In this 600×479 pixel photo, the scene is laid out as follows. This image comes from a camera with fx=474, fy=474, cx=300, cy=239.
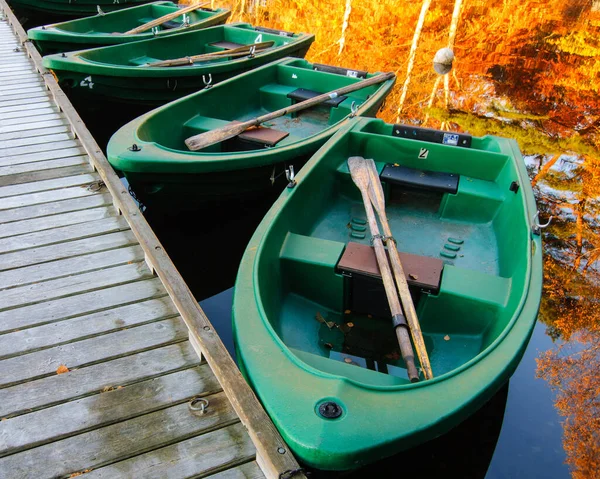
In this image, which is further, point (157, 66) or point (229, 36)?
point (229, 36)

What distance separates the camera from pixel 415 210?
15.6 feet

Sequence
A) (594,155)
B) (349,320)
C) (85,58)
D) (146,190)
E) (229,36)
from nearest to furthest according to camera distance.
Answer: (349,320) → (146,190) → (85,58) → (594,155) → (229,36)

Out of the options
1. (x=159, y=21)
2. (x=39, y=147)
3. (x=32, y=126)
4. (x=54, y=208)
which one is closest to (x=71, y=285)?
(x=54, y=208)

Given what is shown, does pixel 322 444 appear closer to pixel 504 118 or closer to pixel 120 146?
pixel 120 146

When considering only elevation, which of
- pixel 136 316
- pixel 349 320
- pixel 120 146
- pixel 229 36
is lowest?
pixel 349 320

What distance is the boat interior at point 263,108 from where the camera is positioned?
5.36 metres

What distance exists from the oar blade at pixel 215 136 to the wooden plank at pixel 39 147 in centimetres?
111

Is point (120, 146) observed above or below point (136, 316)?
above

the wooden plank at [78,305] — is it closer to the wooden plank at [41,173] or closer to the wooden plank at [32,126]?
the wooden plank at [41,173]

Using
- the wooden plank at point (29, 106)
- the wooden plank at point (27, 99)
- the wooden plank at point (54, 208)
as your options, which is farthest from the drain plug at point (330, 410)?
the wooden plank at point (27, 99)

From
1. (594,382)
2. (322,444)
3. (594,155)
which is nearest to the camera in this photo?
(322,444)

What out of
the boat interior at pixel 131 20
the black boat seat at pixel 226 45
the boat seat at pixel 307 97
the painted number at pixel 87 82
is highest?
the boat interior at pixel 131 20

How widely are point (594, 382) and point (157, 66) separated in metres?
6.48

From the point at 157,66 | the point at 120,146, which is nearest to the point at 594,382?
the point at 120,146
